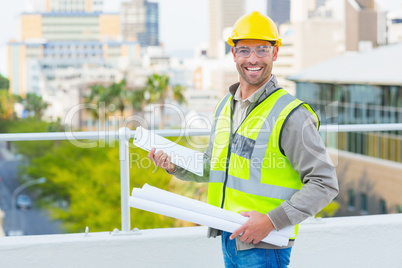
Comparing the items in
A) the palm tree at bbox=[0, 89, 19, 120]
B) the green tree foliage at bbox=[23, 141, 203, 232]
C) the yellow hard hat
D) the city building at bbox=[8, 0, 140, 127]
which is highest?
the city building at bbox=[8, 0, 140, 127]

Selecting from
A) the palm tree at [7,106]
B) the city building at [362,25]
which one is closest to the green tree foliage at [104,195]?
the palm tree at [7,106]

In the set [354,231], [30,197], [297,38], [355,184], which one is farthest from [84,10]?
[354,231]

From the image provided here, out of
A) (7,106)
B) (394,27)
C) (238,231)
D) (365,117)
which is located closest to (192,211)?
(238,231)

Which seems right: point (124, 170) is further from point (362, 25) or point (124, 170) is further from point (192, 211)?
point (362, 25)

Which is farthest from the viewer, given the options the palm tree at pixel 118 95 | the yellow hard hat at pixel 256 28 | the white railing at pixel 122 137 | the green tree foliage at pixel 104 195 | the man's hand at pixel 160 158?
the palm tree at pixel 118 95

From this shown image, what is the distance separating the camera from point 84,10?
196 m

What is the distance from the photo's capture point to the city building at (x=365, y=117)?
4025 centimetres

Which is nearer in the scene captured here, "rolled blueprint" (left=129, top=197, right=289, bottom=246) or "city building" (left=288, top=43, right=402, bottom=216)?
"rolled blueprint" (left=129, top=197, right=289, bottom=246)

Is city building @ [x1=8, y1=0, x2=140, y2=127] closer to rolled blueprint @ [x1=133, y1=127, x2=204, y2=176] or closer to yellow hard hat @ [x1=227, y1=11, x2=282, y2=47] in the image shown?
rolled blueprint @ [x1=133, y1=127, x2=204, y2=176]

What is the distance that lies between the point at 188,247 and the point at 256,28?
159 cm

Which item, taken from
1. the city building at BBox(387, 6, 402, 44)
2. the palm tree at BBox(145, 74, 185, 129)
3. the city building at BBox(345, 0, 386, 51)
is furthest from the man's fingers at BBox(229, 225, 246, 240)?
the city building at BBox(387, 6, 402, 44)

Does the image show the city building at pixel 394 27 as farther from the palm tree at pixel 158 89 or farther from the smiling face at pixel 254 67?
the smiling face at pixel 254 67

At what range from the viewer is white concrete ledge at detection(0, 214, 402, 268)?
3209 millimetres

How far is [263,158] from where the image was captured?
6.72 ft
